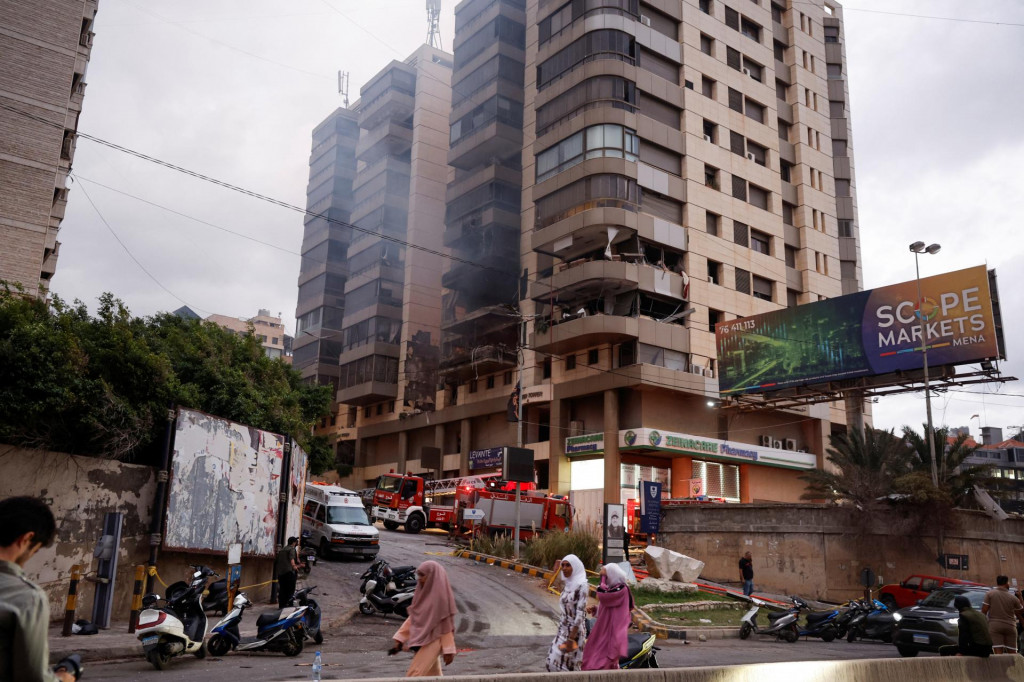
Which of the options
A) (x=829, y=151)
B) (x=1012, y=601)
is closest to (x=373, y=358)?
(x=829, y=151)

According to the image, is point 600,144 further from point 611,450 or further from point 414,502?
point 414,502

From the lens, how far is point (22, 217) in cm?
2934

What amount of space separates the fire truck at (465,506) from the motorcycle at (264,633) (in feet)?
49.7

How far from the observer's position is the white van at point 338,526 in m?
23.6

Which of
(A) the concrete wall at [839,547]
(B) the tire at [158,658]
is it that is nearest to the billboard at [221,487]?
(B) the tire at [158,658]

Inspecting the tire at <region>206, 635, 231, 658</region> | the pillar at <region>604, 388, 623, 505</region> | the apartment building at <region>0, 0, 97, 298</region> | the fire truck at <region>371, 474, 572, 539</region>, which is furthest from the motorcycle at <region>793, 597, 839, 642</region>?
the apartment building at <region>0, 0, 97, 298</region>

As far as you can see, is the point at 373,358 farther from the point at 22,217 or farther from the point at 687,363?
the point at 22,217

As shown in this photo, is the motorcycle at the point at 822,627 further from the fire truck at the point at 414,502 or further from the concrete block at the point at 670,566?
the fire truck at the point at 414,502

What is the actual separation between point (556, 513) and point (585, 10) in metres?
29.4

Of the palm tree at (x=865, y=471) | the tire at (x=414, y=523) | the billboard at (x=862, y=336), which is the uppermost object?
the billboard at (x=862, y=336)

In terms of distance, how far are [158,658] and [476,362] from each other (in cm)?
3871

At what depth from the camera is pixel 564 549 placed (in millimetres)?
24281

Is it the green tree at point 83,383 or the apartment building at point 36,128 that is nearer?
the green tree at point 83,383

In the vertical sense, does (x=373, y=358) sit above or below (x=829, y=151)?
below
